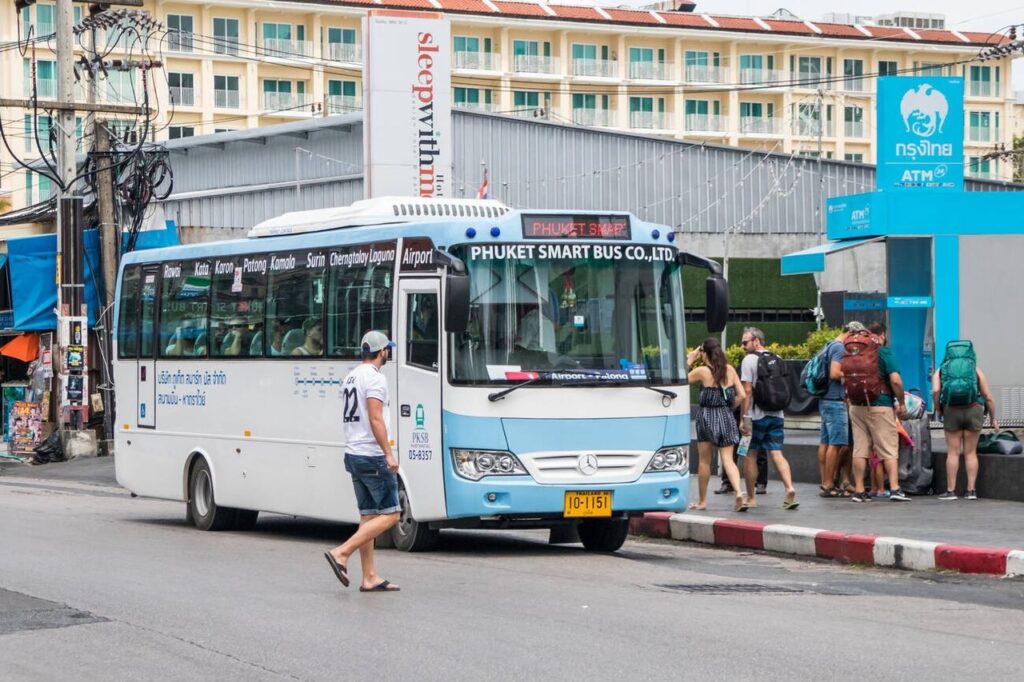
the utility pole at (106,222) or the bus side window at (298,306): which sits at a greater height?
the utility pole at (106,222)

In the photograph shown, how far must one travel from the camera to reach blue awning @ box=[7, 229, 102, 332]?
110 ft

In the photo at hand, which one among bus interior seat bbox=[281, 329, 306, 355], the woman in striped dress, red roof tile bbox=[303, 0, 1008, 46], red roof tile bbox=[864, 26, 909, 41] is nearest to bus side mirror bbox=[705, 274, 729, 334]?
the woman in striped dress

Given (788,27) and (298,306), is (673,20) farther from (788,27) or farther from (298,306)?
(298,306)

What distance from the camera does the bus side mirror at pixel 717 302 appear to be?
1442cm

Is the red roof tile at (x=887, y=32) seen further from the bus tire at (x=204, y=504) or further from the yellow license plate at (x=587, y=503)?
the yellow license plate at (x=587, y=503)

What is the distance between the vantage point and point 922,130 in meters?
26.8

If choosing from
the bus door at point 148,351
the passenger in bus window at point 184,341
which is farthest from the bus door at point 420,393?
the bus door at point 148,351

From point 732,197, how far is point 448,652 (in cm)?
5085

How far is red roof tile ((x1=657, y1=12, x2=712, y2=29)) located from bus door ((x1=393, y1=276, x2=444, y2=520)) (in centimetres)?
7752

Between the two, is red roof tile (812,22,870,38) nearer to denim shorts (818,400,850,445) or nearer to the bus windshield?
denim shorts (818,400,850,445)

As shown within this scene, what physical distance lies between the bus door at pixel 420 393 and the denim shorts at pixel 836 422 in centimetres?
576

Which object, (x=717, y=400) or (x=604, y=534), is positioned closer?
(x=604, y=534)

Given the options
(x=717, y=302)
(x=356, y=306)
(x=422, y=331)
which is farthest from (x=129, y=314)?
(x=717, y=302)

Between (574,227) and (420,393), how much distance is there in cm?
199
